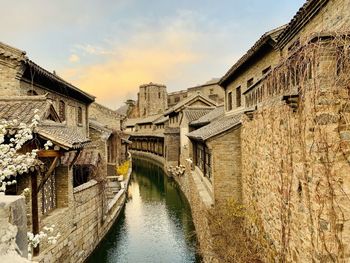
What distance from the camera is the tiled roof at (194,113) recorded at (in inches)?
1054

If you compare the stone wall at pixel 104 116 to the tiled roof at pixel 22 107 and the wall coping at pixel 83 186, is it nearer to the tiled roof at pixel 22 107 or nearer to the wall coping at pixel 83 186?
the wall coping at pixel 83 186

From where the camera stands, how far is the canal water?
12.4 m

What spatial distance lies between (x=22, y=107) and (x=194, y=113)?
19392 mm

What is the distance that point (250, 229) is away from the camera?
903 centimetres

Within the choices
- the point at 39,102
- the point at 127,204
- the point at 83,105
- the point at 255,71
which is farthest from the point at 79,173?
the point at 255,71

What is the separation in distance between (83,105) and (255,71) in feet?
44.6

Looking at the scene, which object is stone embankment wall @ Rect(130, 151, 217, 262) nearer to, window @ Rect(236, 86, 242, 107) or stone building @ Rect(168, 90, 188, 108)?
window @ Rect(236, 86, 242, 107)

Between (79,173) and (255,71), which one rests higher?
(255,71)

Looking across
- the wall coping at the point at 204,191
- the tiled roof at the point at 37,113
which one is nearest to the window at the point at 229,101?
the wall coping at the point at 204,191

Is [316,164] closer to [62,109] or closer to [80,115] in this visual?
[62,109]

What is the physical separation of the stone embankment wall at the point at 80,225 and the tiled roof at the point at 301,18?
933 centimetres

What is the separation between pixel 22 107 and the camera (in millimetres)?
9289

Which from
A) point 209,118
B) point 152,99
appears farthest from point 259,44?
point 152,99

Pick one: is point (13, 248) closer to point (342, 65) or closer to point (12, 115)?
point (342, 65)
